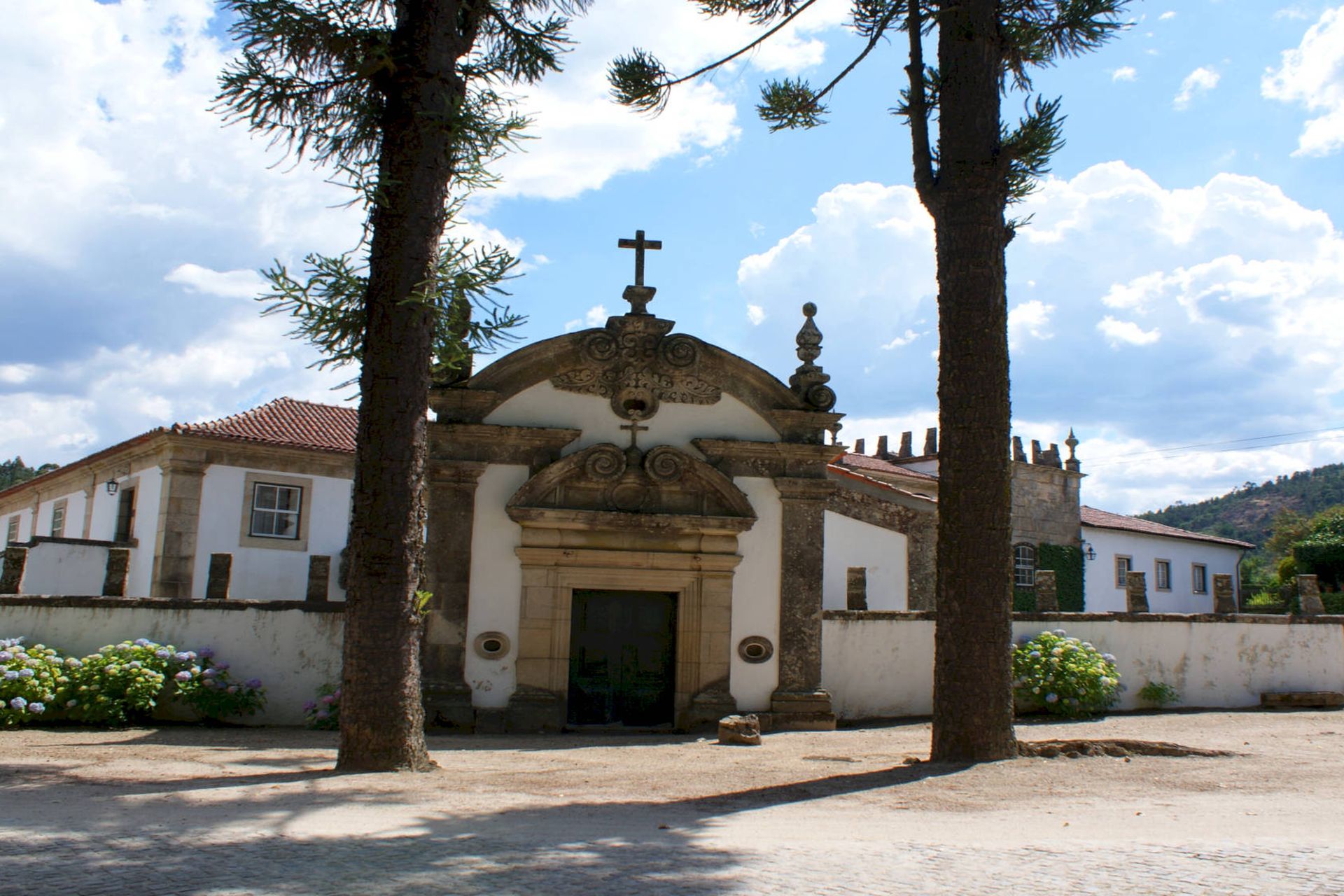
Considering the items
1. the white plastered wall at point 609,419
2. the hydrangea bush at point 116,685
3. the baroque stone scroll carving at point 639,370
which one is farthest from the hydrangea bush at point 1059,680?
the hydrangea bush at point 116,685

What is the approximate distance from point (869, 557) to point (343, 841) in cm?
1854

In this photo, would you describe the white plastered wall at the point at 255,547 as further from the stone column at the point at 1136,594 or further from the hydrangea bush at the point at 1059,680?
the stone column at the point at 1136,594

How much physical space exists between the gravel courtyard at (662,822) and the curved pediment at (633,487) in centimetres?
329

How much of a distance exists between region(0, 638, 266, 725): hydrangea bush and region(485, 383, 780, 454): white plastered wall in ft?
14.1

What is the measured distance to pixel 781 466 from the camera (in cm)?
1387

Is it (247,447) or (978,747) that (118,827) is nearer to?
(978,747)

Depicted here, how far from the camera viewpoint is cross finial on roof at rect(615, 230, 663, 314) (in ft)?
45.5

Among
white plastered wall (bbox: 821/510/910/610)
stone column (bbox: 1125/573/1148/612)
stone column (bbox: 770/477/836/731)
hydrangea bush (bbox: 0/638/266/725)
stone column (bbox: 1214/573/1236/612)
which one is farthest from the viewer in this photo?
white plastered wall (bbox: 821/510/910/610)

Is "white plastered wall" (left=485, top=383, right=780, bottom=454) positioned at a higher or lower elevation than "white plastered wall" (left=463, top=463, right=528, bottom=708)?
higher

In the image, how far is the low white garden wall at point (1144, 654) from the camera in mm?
14539

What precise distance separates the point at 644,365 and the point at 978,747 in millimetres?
6450

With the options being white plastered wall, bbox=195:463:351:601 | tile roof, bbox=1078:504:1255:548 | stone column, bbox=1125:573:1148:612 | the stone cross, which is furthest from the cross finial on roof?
tile roof, bbox=1078:504:1255:548

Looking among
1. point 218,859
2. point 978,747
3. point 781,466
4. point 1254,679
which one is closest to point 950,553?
point 978,747

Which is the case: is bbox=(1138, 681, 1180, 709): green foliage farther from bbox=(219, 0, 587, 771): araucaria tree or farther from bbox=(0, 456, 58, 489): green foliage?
bbox=(0, 456, 58, 489): green foliage
